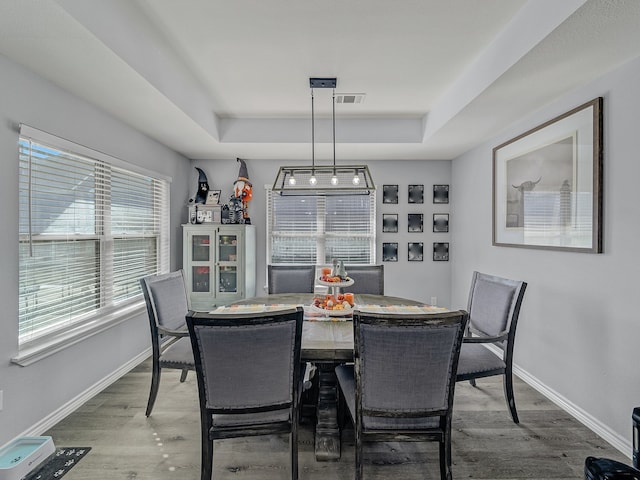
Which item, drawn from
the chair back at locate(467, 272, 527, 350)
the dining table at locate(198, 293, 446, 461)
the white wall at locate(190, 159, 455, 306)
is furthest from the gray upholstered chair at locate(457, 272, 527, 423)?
the white wall at locate(190, 159, 455, 306)

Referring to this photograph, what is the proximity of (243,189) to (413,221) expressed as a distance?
2202mm

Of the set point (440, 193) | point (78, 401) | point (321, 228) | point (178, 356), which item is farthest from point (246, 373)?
point (440, 193)

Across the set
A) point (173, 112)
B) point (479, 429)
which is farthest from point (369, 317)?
point (173, 112)

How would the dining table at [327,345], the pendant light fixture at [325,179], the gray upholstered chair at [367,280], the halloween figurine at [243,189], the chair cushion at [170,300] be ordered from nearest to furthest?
the dining table at [327,345], the chair cushion at [170,300], the pendant light fixture at [325,179], the gray upholstered chair at [367,280], the halloween figurine at [243,189]

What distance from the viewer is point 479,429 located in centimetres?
215

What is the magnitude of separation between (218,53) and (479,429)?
9.96 ft

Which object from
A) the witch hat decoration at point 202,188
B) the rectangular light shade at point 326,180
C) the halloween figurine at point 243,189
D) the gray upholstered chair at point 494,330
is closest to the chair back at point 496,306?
the gray upholstered chair at point 494,330

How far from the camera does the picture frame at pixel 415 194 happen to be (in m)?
4.40

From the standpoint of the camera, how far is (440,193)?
4406 mm

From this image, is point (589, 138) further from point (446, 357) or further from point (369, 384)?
point (369, 384)

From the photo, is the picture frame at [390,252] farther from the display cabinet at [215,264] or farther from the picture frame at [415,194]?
the display cabinet at [215,264]

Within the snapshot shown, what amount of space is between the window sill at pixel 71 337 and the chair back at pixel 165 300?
57 cm

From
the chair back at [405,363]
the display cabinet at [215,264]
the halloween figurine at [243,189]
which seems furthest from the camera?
the halloween figurine at [243,189]

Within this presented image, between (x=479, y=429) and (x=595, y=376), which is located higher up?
(x=595, y=376)
